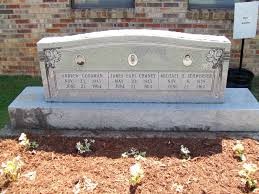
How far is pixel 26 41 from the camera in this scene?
7.02 meters

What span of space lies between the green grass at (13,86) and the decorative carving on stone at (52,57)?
5.15ft

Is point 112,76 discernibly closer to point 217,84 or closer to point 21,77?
point 217,84

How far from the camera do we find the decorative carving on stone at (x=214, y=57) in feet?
15.0

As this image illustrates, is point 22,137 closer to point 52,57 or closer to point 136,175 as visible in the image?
point 52,57

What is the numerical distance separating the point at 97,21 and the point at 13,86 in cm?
179

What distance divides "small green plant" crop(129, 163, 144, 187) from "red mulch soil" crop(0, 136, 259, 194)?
0.06 metres

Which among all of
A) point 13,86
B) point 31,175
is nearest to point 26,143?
point 31,175

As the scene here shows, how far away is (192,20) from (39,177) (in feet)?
12.7

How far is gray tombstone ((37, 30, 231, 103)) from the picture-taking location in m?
4.59

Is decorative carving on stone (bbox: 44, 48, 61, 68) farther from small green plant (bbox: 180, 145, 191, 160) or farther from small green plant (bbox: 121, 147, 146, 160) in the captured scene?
small green plant (bbox: 180, 145, 191, 160)

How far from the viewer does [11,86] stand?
687 cm

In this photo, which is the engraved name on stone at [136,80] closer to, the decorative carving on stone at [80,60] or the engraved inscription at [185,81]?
the engraved inscription at [185,81]

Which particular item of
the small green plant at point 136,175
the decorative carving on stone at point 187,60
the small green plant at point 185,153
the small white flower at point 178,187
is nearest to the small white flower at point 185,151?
the small green plant at point 185,153

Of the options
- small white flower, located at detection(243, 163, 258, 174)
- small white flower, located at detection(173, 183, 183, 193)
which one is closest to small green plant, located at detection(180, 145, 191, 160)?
small white flower, located at detection(173, 183, 183, 193)
